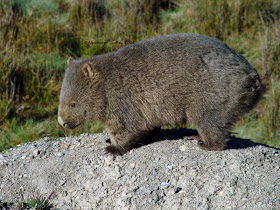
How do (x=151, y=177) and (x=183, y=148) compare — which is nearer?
(x=151, y=177)

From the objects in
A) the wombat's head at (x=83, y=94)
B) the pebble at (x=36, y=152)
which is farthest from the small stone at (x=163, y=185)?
the pebble at (x=36, y=152)

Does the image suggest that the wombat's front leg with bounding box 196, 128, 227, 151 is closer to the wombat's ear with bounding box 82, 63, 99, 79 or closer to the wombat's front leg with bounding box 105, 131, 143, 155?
the wombat's front leg with bounding box 105, 131, 143, 155

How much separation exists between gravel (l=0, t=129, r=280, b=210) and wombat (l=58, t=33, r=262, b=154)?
0.82 feet

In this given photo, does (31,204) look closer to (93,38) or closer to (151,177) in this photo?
(151,177)

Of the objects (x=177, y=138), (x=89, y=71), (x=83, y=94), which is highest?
(x=89, y=71)

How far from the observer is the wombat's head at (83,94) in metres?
4.82

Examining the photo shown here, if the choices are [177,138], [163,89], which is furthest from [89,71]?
[177,138]

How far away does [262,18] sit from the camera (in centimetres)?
904

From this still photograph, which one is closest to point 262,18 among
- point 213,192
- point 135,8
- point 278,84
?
point 278,84

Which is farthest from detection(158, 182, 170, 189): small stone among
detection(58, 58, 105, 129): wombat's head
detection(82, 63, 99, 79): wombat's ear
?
detection(82, 63, 99, 79): wombat's ear

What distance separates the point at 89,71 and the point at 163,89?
0.88 m

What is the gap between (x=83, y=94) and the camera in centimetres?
484

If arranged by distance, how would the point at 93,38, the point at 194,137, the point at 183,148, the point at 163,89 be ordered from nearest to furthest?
1. the point at 163,89
2. the point at 183,148
3. the point at 194,137
4. the point at 93,38

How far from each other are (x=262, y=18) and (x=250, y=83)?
16.4ft
